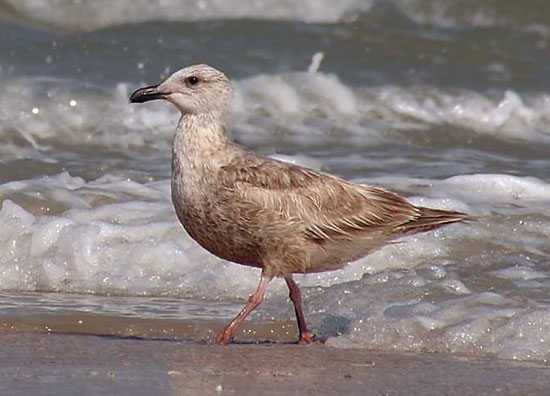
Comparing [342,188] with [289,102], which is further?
[289,102]

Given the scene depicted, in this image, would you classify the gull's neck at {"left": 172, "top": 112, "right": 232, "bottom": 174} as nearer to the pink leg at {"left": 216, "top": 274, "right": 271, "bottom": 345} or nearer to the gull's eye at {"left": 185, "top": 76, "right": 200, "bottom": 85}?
the gull's eye at {"left": 185, "top": 76, "right": 200, "bottom": 85}

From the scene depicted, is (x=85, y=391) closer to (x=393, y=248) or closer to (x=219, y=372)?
(x=219, y=372)

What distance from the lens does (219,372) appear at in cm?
535

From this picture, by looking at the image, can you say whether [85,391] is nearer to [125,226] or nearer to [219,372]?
[219,372]

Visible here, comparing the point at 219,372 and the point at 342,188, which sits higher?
the point at 342,188

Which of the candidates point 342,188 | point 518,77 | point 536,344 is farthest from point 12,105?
point 536,344

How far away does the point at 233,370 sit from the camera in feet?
17.7

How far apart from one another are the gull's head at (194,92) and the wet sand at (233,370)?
110 cm

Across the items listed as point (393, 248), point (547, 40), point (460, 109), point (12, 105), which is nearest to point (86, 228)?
point (393, 248)

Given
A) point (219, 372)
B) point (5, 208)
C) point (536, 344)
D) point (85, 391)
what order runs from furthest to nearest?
point (5, 208) < point (536, 344) < point (219, 372) < point (85, 391)

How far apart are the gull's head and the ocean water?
3.27 ft

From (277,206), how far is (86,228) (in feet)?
6.74

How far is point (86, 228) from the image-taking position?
8008 millimetres

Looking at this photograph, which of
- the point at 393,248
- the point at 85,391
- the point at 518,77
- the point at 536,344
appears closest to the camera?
the point at 85,391
